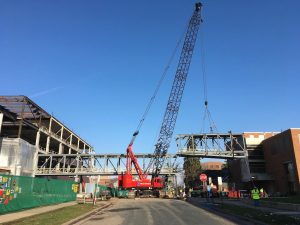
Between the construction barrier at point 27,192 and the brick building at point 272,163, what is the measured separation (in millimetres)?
39983

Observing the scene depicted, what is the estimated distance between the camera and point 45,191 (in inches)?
1200

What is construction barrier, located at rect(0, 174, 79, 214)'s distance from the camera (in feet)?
70.7

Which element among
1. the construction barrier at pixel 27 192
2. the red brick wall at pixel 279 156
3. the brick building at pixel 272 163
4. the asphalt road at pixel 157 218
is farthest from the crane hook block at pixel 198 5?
the asphalt road at pixel 157 218

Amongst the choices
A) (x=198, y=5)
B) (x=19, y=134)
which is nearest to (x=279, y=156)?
(x=198, y=5)

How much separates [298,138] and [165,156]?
110 feet

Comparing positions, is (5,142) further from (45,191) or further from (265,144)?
(265,144)

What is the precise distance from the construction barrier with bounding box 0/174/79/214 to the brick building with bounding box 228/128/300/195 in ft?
131

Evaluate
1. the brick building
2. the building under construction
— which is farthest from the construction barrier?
Answer: the brick building

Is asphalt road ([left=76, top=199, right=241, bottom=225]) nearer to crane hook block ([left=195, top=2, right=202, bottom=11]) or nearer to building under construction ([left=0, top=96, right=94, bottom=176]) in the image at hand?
building under construction ([left=0, top=96, right=94, bottom=176])

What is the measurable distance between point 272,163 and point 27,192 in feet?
179

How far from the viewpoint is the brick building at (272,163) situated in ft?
190

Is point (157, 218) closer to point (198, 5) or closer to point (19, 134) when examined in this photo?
point (19, 134)

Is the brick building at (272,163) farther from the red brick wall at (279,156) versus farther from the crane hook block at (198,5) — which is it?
the crane hook block at (198,5)

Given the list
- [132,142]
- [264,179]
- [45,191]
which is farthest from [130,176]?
[45,191]
